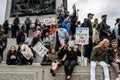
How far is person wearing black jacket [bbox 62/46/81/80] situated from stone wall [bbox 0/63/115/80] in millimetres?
246

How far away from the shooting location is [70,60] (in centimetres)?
1209

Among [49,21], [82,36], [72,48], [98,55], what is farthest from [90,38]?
[49,21]

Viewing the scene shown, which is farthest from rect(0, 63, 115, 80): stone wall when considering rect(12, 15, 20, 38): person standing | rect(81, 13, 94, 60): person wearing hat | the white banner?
rect(12, 15, 20, 38): person standing

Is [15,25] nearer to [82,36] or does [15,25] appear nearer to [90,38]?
[90,38]

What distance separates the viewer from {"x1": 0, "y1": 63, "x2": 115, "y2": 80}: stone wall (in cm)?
1202

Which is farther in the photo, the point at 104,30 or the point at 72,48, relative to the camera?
the point at 104,30

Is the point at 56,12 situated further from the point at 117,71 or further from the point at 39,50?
the point at 117,71

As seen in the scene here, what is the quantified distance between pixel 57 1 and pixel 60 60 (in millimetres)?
9292

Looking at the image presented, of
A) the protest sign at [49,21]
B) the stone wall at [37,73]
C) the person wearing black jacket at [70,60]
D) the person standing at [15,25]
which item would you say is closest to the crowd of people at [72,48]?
the person wearing black jacket at [70,60]

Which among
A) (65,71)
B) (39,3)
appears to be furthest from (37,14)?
(65,71)

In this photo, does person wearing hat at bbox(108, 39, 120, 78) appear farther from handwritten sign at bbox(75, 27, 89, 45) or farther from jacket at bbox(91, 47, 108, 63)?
handwritten sign at bbox(75, 27, 89, 45)

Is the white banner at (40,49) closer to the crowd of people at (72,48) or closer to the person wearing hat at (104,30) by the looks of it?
the crowd of people at (72,48)

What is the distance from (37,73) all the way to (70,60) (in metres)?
1.43

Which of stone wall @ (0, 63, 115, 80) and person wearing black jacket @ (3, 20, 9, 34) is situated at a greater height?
person wearing black jacket @ (3, 20, 9, 34)
